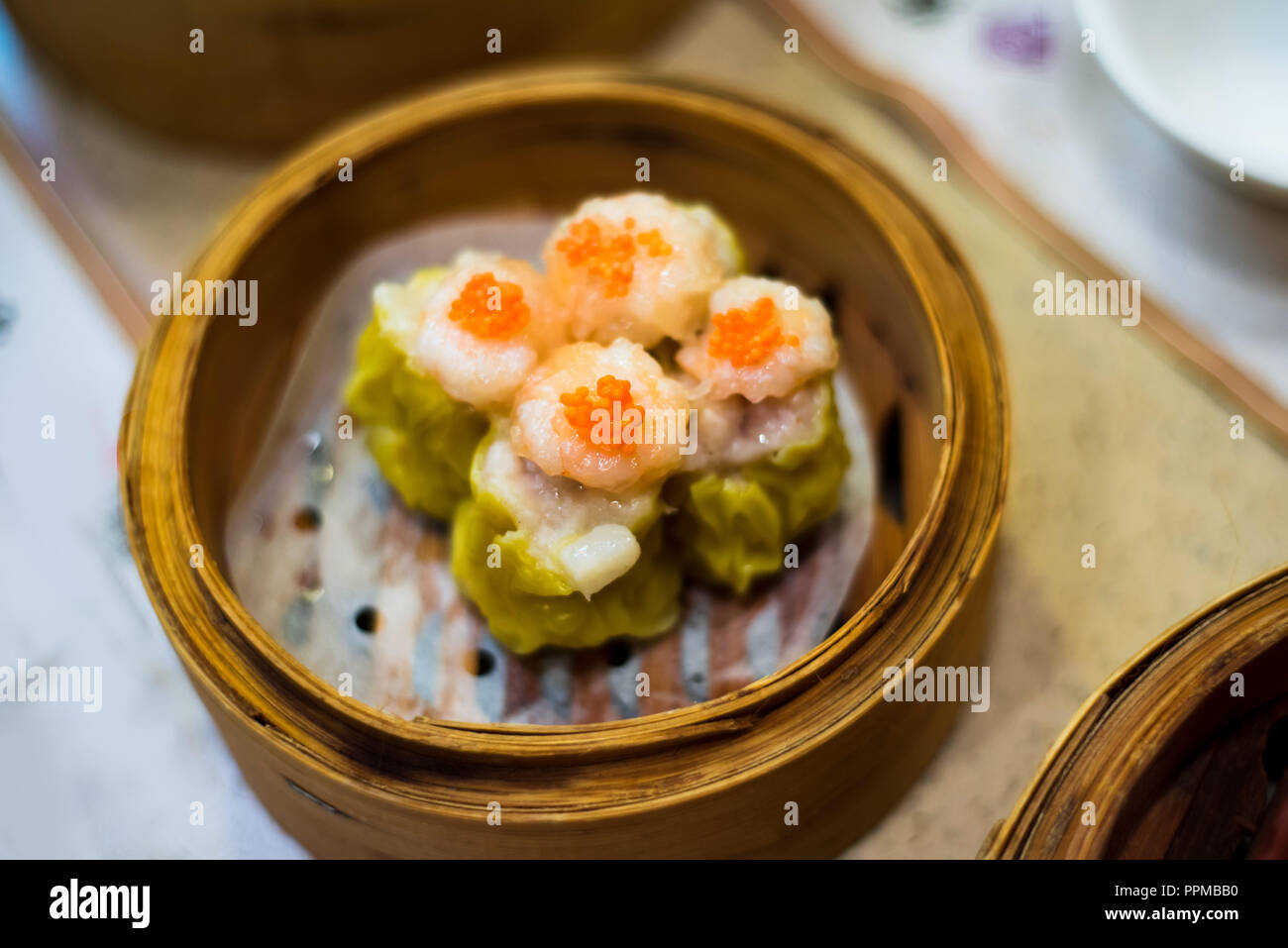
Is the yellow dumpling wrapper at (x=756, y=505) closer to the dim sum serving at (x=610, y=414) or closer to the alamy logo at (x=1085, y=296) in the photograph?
the dim sum serving at (x=610, y=414)

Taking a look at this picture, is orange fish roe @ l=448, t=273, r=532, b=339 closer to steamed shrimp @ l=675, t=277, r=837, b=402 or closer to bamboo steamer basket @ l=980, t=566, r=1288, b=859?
steamed shrimp @ l=675, t=277, r=837, b=402

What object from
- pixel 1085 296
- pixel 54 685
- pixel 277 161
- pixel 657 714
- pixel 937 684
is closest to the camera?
pixel 657 714

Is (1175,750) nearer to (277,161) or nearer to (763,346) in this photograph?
(763,346)

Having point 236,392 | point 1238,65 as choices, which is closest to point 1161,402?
point 1238,65

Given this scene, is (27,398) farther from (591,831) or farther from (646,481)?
(591,831)

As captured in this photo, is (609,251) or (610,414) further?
(609,251)

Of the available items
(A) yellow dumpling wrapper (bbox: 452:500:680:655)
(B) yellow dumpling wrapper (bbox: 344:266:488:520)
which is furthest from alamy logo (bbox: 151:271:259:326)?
(A) yellow dumpling wrapper (bbox: 452:500:680:655)
